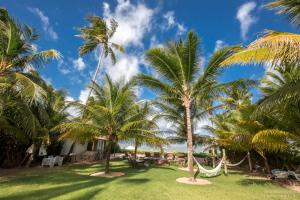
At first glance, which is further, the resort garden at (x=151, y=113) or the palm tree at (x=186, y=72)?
the palm tree at (x=186, y=72)

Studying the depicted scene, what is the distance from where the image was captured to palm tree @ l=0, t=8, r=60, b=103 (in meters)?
6.74

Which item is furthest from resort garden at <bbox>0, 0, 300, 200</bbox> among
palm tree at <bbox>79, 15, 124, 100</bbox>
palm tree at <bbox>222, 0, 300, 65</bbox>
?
palm tree at <bbox>79, 15, 124, 100</bbox>

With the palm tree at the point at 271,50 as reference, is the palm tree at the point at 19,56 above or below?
above

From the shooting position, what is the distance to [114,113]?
1006cm

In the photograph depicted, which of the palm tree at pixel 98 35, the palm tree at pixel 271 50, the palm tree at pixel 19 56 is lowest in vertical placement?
the palm tree at pixel 271 50

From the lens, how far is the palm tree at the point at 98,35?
17797 mm

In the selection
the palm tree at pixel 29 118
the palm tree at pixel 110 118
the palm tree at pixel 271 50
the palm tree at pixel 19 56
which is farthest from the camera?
the palm tree at pixel 110 118

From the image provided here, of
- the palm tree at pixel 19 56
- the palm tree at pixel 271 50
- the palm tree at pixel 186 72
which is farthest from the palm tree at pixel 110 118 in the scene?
the palm tree at pixel 271 50

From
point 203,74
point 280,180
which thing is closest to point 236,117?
point 280,180

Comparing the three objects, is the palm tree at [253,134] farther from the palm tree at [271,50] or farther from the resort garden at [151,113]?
the palm tree at [271,50]

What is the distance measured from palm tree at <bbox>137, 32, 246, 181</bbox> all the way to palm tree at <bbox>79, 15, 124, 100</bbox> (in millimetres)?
8940

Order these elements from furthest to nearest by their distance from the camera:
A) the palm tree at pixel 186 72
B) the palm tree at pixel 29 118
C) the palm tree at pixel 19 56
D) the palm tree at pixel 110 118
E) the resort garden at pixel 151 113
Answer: the palm tree at pixel 110 118
the palm tree at pixel 186 72
the palm tree at pixel 29 118
the palm tree at pixel 19 56
the resort garden at pixel 151 113

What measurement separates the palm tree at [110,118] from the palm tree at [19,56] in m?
2.85

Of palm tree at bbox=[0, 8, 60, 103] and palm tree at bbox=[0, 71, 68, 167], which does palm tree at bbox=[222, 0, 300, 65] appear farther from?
palm tree at bbox=[0, 71, 68, 167]
